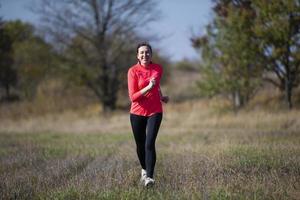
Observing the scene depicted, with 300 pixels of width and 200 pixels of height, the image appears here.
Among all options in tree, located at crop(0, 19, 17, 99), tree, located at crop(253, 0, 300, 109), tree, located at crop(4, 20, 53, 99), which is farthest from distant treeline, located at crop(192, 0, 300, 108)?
tree, located at crop(0, 19, 17, 99)

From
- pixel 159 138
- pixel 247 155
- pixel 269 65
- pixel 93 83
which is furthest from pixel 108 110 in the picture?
pixel 247 155

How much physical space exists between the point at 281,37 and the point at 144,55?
49.6 ft

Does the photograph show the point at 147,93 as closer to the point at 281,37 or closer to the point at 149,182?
the point at 149,182

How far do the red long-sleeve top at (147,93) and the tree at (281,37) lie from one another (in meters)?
14.9

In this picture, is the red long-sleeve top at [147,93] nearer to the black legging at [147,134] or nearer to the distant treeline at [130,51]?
the black legging at [147,134]

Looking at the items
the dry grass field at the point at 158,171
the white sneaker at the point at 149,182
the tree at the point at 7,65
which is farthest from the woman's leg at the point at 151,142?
the tree at the point at 7,65

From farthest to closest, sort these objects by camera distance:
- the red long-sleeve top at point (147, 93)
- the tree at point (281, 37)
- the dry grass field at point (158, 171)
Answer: the tree at point (281, 37), the red long-sleeve top at point (147, 93), the dry grass field at point (158, 171)

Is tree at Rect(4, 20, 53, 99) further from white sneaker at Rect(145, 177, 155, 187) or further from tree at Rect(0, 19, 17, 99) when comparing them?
white sneaker at Rect(145, 177, 155, 187)

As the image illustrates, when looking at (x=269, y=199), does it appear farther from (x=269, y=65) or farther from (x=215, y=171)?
(x=269, y=65)

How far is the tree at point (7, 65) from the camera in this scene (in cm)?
3369

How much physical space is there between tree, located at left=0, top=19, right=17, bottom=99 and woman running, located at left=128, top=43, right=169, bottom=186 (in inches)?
1033

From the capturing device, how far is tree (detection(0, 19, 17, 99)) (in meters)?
33.7

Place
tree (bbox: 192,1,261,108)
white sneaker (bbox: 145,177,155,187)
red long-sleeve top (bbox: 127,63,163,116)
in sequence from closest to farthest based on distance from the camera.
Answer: white sneaker (bbox: 145,177,155,187) → red long-sleeve top (bbox: 127,63,163,116) → tree (bbox: 192,1,261,108)

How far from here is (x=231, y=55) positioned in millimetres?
23641
